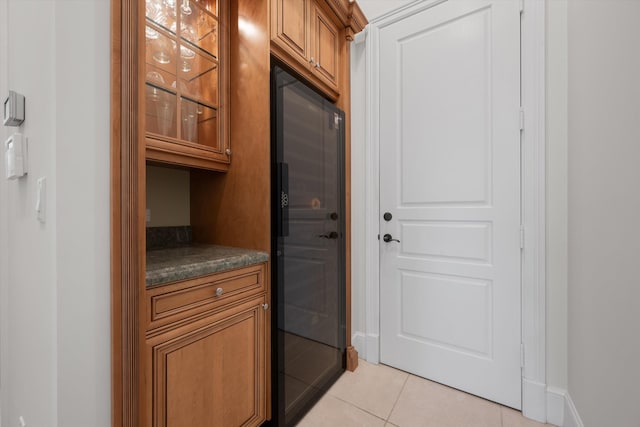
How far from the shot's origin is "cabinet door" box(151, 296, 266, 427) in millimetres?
903

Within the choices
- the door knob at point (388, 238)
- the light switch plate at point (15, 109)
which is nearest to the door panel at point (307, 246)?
the door knob at point (388, 238)

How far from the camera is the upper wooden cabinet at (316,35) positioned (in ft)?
4.55

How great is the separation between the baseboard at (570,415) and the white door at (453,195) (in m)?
0.21

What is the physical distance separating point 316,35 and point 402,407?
2.33 meters

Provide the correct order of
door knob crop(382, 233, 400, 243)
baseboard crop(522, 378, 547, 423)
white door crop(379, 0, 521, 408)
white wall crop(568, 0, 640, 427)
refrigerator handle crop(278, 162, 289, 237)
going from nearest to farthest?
white wall crop(568, 0, 640, 427)
refrigerator handle crop(278, 162, 289, 237)
baseboard crop(522, 378, 547, 423)
white door crop(379, 0, 521, 408)
door knob crop(382, 233, 400, 243)

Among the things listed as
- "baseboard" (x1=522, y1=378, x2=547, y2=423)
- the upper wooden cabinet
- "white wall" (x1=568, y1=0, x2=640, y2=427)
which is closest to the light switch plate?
the upper wooden cabinet

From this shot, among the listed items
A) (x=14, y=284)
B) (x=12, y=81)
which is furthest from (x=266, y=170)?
(x=14, y=284)

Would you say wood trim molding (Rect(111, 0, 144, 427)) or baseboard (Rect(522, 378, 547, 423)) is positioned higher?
wood trim molding (Rect(111, 0, 144, 427))

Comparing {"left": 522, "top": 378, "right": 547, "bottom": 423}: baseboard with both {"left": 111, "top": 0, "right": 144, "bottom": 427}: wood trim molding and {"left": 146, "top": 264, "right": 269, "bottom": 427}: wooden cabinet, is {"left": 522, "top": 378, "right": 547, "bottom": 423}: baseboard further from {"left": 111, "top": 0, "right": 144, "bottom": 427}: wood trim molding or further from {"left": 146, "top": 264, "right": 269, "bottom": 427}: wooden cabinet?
{"left": 111, "top": 0, "right": 144, "bottom": 427}: wood trim molding

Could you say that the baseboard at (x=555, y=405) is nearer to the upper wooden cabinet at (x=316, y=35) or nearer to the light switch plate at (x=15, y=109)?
the upper wooden cabinet at (x=316, y=35)

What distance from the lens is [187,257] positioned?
112cm

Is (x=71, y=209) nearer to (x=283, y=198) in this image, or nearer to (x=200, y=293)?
(x=200, y=293)

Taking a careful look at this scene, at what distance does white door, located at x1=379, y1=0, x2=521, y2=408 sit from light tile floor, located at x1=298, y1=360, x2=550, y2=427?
0.08 m

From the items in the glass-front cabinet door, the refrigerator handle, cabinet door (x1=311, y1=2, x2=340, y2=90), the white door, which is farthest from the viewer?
cabinet door (x1=311, y1=2, x2=340, y2=90)
